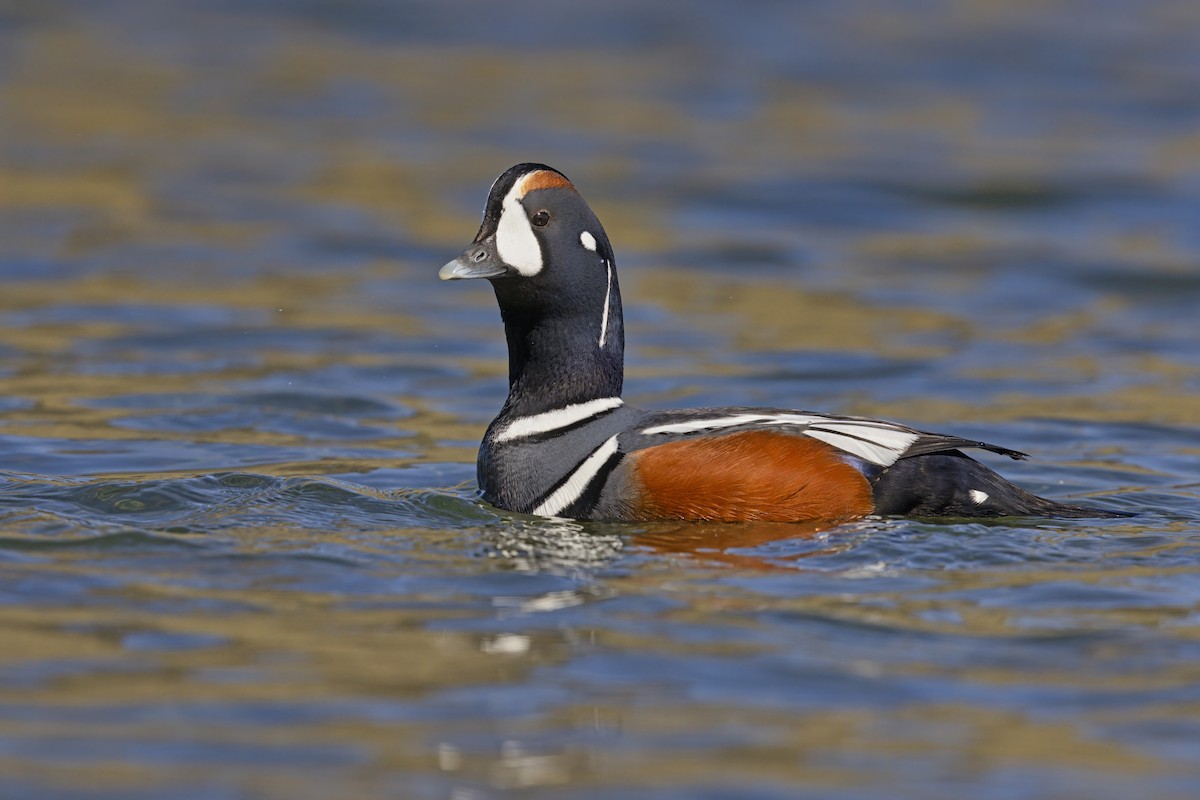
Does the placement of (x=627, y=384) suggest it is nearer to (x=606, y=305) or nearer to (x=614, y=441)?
(x=606, y=305)

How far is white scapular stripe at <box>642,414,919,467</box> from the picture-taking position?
26.3 feet

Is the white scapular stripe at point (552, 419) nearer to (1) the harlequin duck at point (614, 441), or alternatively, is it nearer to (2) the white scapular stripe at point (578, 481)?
(1) the harlequin duck at point (614, 441)

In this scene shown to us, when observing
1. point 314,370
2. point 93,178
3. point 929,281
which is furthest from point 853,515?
point 93,178

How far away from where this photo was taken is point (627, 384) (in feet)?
41.0

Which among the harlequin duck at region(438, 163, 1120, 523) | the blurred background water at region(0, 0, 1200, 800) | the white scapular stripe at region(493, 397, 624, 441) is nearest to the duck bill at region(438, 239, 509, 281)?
the harlequin duck at region(438, 163, 1120, 523)

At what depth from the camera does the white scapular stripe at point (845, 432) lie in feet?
26.3

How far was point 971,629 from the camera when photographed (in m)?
6.55

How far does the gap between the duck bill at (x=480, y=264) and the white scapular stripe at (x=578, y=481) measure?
931 millimetres

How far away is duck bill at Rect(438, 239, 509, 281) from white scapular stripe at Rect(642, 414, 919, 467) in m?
1.01

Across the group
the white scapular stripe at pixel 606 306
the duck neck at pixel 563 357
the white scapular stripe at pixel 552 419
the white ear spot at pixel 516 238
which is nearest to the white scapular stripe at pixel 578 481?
the white scapular stripe at pixel 552 419

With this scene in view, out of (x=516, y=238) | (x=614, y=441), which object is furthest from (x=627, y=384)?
(x=614, y=441)

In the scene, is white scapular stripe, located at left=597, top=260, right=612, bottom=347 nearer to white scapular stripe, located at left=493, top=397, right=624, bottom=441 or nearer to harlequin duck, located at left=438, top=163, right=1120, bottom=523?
harlequin duck, located at left=438, top=163, right=1120, bottom=523

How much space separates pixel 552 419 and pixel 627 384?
4.09 metres

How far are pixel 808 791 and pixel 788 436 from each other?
3010 millimetres
